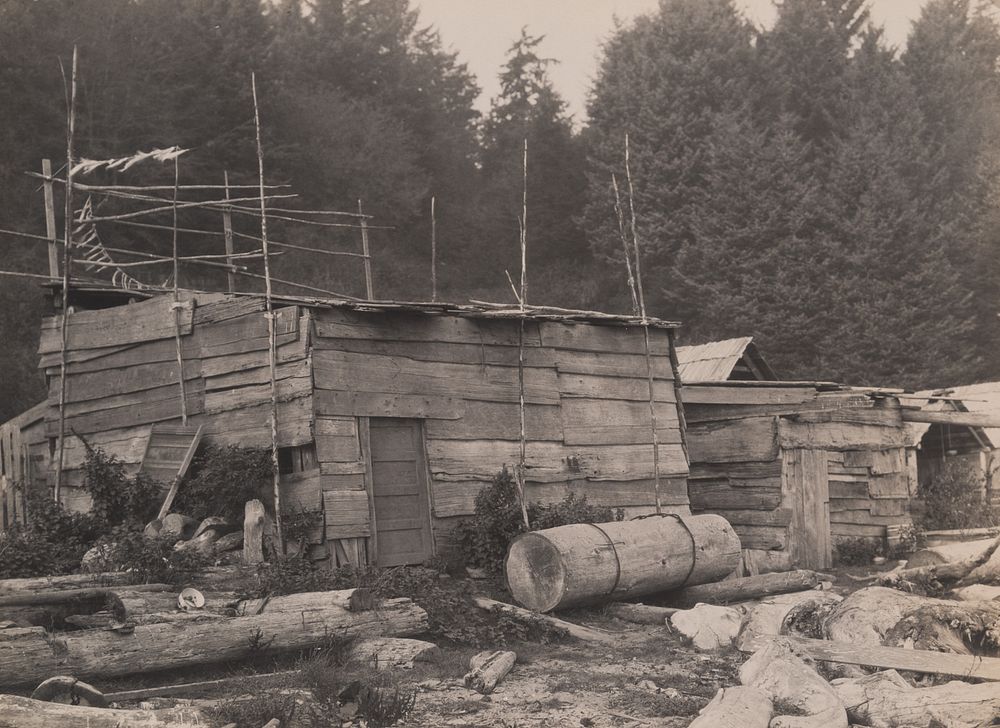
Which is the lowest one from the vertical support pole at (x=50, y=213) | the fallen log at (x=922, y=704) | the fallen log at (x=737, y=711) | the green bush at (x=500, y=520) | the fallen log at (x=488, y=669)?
the fallen log at (x=922, y=704)

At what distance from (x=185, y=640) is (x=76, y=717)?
222 cm

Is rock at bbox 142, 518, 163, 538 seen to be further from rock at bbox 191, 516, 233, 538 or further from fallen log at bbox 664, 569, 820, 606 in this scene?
fallen log at bbox 664, 569, 820, 606

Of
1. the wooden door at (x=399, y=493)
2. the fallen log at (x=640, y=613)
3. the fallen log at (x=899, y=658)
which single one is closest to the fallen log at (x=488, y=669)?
the fallen log at (x=899, y=658)

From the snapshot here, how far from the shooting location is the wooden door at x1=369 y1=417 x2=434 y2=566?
14.3 m

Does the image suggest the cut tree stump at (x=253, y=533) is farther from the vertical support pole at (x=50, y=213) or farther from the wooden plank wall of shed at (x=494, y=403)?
the vertical support pole at (x=50, y=213)

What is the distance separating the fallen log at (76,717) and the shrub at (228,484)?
6440 mm

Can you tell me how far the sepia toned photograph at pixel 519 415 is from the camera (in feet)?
32.6

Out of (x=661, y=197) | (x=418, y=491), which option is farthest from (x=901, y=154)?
(x=418, y=491)

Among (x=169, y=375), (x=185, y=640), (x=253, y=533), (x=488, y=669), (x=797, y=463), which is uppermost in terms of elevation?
(x=169, y=375)

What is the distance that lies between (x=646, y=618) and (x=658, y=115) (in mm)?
30019

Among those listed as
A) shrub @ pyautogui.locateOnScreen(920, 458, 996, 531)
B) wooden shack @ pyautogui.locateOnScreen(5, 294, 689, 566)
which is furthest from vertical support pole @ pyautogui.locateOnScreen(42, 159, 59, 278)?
shrub @ pyautogui.locateOnScreen(920, 458, 996, 531)

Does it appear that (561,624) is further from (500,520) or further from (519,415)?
(519,415)

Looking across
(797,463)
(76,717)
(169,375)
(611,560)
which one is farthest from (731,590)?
(76,717)

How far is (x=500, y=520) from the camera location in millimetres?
14594
